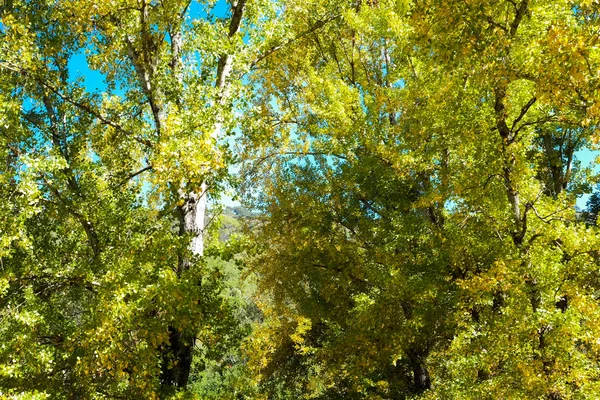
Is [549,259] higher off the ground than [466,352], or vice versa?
[549,259]

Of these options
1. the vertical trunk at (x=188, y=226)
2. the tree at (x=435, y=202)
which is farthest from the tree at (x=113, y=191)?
the tree at (x=435, y=202)

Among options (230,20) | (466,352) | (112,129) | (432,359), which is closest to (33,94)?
(112,129)

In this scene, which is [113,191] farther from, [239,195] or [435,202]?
Result: [435,202]

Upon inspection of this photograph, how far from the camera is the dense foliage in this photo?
5145 mm

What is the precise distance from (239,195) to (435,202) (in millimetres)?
5297

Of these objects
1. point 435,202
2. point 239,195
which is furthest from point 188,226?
point 435,202

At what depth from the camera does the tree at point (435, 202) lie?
527cm

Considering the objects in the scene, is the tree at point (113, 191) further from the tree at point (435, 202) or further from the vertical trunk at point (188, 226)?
the tree at point (435, 202)

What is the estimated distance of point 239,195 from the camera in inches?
291

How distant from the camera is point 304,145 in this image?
41.8ft

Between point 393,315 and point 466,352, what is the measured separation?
2763 millimetres

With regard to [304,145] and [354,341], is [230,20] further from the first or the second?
[354,341]

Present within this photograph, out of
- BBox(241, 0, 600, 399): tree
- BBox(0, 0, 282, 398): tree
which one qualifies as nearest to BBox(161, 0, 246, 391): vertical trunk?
BBox(0, 0, 282, 398): tree

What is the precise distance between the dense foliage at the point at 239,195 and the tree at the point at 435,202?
0.18 ft
